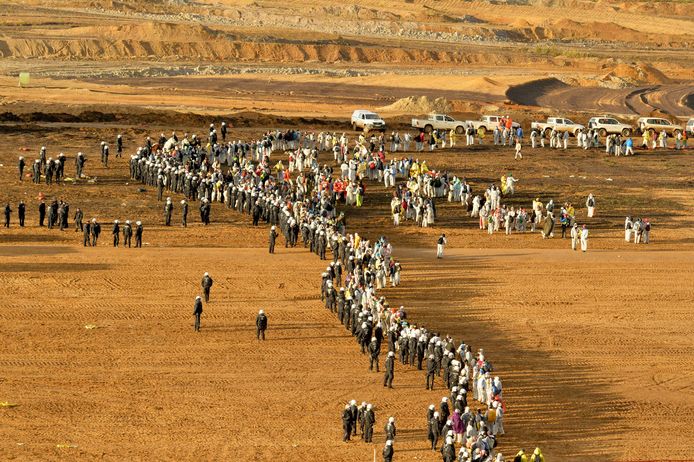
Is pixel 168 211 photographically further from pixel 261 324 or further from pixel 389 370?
pixel 389 370

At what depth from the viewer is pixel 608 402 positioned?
33.9 m

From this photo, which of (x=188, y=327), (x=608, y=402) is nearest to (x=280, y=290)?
(x=188, y=327)

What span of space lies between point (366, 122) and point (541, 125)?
30.8 ft

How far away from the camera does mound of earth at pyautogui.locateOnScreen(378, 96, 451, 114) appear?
85.2 m

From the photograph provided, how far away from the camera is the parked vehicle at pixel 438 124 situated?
7288cm

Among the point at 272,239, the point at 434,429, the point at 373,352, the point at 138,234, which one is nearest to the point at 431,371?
the point at 373,352

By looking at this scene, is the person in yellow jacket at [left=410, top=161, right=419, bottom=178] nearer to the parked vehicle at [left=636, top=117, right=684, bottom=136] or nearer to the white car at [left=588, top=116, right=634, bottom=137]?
the white car at [left=588, top=116, right=634, bottom=137]

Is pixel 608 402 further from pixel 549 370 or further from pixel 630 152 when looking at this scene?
pixel 630 152

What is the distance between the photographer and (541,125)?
75312 millimetres

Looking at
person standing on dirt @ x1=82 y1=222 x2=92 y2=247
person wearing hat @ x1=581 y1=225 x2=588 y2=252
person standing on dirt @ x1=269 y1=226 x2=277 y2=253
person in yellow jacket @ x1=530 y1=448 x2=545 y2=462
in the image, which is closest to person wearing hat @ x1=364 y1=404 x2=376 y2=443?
person in yellow jacket @ x1=530 y1=448 x2=545 y2=462

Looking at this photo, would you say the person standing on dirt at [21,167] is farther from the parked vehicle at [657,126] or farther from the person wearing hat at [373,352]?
the parked vehicle at [657,126]

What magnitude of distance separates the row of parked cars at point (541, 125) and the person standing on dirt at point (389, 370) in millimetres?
38546

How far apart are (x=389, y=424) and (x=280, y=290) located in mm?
14387

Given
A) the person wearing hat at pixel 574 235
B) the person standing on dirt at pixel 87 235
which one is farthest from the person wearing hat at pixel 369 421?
the person wearing hat at pixel 574 235
